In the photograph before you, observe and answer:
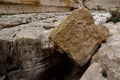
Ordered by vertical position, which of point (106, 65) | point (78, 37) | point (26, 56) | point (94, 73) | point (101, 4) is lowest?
point (101, 4)

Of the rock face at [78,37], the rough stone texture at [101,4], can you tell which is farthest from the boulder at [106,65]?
the rough stone texture at [101,4]

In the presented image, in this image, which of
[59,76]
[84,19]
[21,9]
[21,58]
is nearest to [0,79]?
[21,58]

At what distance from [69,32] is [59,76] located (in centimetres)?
225

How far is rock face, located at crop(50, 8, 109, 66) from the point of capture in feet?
24.6

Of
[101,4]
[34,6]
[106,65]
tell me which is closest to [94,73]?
[106,65]

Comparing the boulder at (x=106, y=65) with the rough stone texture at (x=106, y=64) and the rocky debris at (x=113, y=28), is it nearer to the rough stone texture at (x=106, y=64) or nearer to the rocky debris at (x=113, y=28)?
the rough stone texture at (x=106, y=64)

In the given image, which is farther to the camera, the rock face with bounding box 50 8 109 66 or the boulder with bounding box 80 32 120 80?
the rock face with bounding box 50 8 109 66

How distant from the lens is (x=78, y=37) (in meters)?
7.66

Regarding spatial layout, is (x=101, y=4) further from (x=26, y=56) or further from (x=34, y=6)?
(x=26, y=56)

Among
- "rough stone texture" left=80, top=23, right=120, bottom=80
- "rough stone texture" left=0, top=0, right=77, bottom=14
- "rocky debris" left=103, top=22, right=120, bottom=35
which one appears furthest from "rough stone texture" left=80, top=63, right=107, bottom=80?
"rough stone texture" left=0, top=0, right=77, bottom=14

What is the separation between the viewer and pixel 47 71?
8.45 metres

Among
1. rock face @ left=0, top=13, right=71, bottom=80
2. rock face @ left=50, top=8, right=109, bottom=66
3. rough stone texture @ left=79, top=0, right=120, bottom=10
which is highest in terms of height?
rock face @ left=50, top=8, right=109, bottom=66

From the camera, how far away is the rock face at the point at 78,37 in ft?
24.6

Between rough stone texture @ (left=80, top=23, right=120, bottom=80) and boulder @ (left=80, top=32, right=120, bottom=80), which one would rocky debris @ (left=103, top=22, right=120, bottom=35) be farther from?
boulder @ (left=80, top=32, right=120, bottom=80)
